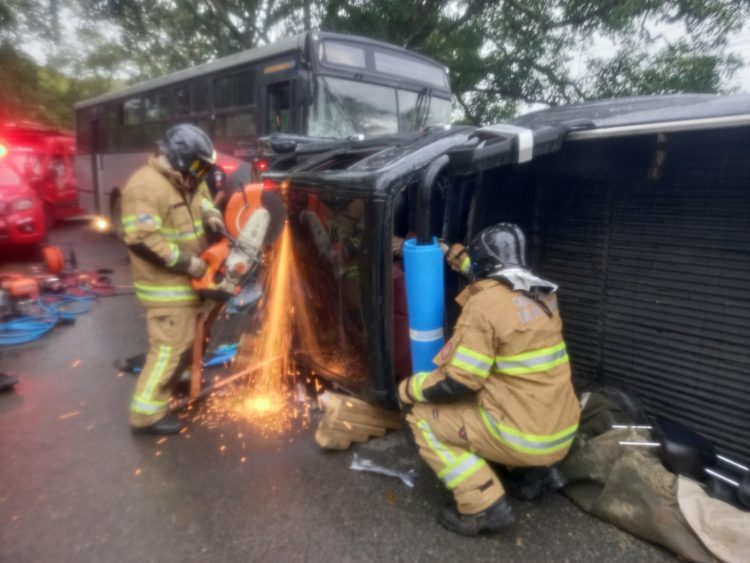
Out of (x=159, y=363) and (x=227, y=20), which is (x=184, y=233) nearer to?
(x=159, y=363)

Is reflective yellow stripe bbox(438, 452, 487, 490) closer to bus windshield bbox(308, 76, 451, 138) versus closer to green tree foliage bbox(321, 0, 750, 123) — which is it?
bus windshield bbox(308, 76, 451, 138)

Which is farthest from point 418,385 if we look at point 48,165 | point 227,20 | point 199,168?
point 227,20

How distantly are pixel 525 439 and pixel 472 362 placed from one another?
1.38 feet

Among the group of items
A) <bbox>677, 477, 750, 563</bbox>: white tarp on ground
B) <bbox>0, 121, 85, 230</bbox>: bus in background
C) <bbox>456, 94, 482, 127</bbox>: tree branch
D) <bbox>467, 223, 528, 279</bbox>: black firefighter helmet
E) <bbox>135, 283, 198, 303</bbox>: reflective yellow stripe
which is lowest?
<bbox>677, 477, 750, 563</bbox>: white tarp on ground

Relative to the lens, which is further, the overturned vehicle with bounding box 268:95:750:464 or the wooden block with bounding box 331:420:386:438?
the wooden block with bounding box 331:420:386:438

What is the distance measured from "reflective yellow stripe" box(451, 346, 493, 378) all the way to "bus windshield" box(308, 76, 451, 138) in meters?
4.45

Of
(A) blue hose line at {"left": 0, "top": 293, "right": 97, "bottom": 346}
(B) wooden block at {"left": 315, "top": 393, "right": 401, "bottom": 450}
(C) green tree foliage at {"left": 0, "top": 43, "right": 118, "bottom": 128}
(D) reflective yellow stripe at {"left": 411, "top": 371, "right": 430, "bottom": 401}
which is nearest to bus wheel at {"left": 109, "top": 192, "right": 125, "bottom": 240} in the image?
(A) blue hose line at {"left": 0, "top": 293, "right": 97, "bottom": 346}

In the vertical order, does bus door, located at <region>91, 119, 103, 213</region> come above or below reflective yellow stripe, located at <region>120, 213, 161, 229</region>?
above

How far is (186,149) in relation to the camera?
3.39 meters

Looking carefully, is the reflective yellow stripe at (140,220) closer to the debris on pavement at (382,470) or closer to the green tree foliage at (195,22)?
the debris on pavement at (382,470)

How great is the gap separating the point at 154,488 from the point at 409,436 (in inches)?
57.7

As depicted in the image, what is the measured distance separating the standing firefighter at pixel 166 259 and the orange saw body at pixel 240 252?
87 millimetres

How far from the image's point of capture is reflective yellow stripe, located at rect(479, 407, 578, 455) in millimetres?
2402

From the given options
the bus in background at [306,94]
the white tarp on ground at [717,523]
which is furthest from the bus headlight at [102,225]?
the white tarp on ground at [717,523]
